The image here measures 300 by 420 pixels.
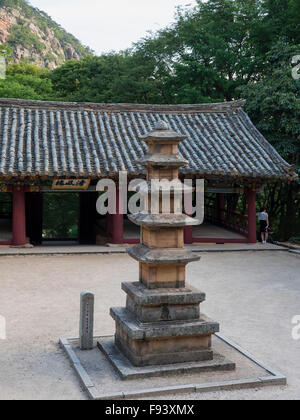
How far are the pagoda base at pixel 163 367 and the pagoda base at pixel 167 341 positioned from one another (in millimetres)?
81

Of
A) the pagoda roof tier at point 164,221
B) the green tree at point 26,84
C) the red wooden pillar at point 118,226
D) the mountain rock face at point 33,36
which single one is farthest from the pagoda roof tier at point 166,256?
the mountain rock face at point 33,36

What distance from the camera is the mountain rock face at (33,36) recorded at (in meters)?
60.6

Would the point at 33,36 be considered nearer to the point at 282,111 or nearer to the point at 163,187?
the point at 282,111

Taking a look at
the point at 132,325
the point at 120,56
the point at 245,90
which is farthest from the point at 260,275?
the point at 120,56

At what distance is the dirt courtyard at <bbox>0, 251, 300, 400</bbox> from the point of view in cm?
656

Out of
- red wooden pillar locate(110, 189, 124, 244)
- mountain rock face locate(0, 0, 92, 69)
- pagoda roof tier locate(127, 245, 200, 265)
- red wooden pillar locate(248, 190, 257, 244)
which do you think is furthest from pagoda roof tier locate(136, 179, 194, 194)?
mountain rock face locate(0, 0, 92, 69)

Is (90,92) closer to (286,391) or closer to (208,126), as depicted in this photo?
(208,126)

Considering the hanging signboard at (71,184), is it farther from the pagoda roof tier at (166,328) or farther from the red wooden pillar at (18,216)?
the pagoda roof tier at (166,328)

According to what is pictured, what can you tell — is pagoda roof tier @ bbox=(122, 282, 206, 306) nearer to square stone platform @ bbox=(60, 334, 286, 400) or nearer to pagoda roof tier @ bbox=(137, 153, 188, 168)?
square stone platform @ bbox=(60, 334, 286, 400)

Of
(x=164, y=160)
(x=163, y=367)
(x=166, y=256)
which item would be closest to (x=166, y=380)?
(x=163, y=367)

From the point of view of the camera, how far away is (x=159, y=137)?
7227 mm

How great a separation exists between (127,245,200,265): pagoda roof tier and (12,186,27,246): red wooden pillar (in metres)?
9.97

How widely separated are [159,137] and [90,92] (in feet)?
83.7

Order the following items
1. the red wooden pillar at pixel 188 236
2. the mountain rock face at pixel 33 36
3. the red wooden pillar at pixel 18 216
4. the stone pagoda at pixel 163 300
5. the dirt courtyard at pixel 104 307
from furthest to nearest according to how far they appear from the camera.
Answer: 1. the mountain rock face at pixel 33 36
2. the red wooden pillar at pixel 188 236
3. the red wooden pillar at pixel 18 216
4. the stone pagoda at pixel 163 300
5. the dirt courtyard at pixel 104 307
